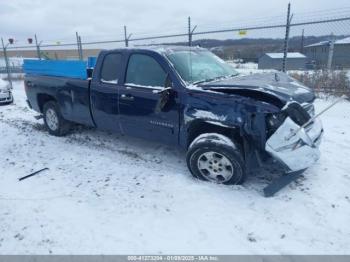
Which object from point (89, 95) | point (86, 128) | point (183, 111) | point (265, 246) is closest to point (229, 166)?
point (183, 111)

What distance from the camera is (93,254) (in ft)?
9.29

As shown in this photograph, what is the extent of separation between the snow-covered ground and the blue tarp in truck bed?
161 centimetres

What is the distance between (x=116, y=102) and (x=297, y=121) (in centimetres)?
285

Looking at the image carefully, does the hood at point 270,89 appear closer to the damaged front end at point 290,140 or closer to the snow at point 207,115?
the damaged front end at point 290,140

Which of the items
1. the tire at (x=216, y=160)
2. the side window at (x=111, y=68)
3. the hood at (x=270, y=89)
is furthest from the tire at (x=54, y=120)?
the hood at (x=270, y=89)

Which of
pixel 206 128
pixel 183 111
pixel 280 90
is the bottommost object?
pixel 206 128

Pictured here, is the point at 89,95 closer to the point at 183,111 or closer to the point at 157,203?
the point at 183,111

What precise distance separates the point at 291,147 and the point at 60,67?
4724mm

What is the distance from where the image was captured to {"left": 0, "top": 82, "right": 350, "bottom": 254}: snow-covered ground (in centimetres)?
294

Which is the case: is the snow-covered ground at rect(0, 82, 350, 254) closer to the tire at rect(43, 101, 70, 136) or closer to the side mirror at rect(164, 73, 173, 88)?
the tire at rect(43, 101, 70, 136)

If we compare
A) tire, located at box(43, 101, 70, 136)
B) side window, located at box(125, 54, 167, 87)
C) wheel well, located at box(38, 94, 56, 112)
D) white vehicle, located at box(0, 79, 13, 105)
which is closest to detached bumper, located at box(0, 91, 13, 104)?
white vehicle, located at box(0, 79, 13, 105)

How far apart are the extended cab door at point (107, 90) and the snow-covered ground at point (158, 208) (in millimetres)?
673

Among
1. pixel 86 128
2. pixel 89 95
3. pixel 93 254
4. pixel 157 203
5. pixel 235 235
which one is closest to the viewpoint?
pixel 93 254

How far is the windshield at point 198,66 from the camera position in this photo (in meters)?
4.36
